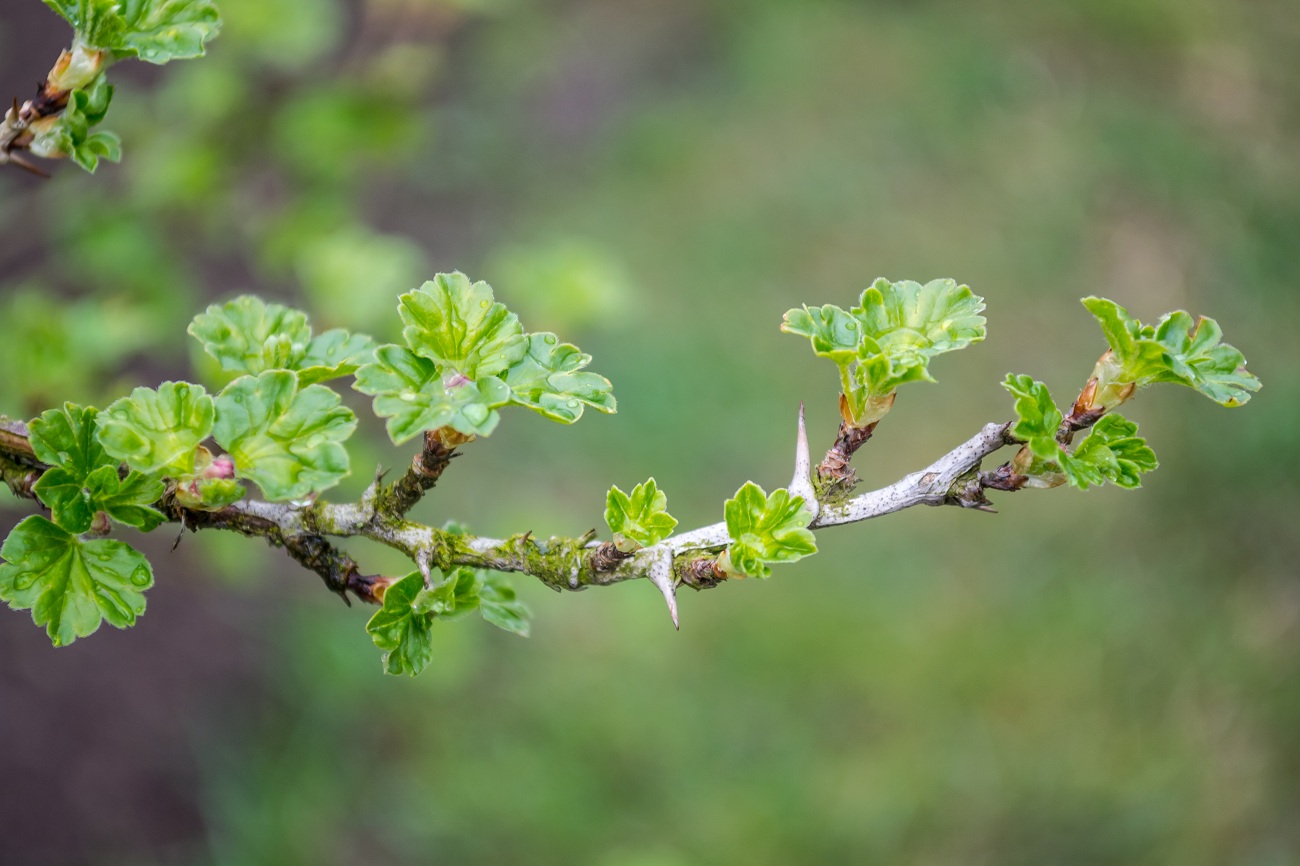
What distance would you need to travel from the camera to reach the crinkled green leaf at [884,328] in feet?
3.39

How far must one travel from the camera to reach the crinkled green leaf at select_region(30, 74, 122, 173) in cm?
110

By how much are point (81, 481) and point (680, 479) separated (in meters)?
3.52

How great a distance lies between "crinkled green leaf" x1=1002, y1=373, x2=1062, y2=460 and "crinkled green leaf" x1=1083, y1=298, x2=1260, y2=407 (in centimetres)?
9

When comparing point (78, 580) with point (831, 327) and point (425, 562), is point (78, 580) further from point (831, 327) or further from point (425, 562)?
point (831, 327)

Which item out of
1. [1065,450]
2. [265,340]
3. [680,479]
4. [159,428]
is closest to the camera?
[159,428]

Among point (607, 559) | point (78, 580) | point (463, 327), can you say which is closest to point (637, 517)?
point (607, 559)

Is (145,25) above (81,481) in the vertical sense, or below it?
above

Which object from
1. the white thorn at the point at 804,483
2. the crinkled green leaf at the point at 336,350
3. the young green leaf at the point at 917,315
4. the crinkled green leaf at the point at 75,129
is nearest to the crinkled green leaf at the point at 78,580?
the crinkled green leaf at the point at 336,350

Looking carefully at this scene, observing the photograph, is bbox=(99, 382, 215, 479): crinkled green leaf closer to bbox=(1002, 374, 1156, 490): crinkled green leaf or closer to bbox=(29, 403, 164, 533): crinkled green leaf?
bbox=(29, 403, 164, 533): crinkled green leaf

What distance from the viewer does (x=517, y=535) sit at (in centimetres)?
106

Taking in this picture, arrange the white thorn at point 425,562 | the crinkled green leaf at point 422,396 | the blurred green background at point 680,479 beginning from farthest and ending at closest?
the blurred green background at point 680,479, the white thorn at point 425,562, the crinkled green leaf at point 422,396

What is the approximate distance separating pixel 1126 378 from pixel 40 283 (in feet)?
12.1

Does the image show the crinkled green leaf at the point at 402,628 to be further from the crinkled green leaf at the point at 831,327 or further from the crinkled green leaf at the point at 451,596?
the crinkled green leaf at the point at 831,327

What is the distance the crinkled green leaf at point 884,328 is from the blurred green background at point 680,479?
4.91 ft
